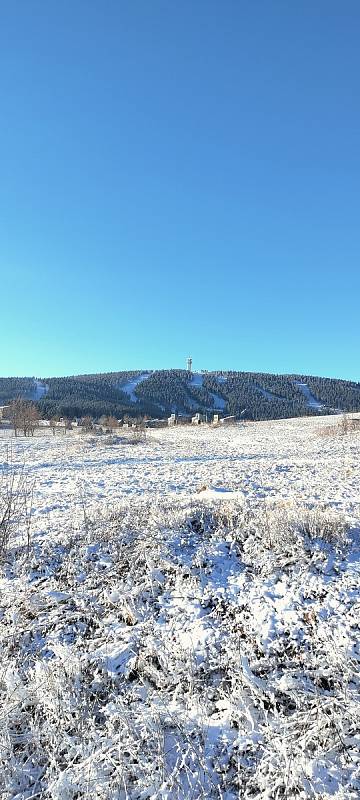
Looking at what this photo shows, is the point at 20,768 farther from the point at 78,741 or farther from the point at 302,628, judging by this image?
the point at 302,628

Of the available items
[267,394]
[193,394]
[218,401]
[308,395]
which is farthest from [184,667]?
[308,395]

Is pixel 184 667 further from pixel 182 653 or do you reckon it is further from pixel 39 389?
pixel 39 389

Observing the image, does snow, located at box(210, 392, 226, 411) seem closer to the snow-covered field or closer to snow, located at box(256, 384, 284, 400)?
snow, located at box(256, 384, 284, 400)

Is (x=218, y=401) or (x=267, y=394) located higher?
(x=267, y=394)

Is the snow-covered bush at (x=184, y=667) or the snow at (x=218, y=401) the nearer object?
the snow-covered bush at (x=184, y=667)

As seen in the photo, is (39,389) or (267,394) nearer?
(39,389)

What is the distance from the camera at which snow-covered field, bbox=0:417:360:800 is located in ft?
11.1

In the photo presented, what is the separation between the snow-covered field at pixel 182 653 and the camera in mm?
3391

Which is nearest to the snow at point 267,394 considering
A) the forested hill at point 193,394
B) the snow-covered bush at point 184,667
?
the forested hill at point 193,394

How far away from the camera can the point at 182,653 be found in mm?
4473

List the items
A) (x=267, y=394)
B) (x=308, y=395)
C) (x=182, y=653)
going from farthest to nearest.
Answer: (x=267, y=394), (x=308, y=395), (x=182, y=653)

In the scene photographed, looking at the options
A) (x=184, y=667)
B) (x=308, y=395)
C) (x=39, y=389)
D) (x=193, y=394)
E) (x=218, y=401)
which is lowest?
(x=184, y=667)

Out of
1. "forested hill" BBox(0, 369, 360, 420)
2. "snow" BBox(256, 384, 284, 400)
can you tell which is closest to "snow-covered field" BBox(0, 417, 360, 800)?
"forested hill" BBox(0, 369, 360, 420)

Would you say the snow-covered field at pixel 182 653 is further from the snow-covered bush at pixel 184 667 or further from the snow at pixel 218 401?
the snow at pixel 218 401
